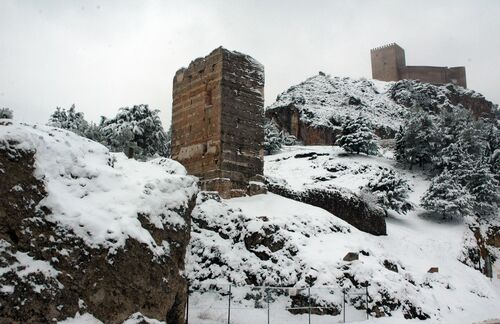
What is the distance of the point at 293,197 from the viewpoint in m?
20.5

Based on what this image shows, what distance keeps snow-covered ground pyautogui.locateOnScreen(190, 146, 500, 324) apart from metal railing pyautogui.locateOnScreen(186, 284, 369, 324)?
Answer: 30 mm

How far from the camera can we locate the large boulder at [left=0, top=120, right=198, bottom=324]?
6148mm

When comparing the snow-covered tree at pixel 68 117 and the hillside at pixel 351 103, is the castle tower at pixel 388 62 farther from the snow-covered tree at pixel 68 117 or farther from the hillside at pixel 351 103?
the snow-covered tree at pixel 68 117

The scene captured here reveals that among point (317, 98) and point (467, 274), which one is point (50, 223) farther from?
point (317, 98)

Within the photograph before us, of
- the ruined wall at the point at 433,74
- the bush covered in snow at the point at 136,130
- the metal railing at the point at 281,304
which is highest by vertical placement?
the ruined wall at the point at 433,74

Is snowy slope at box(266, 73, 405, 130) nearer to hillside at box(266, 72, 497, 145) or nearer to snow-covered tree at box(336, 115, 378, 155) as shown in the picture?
hillside at box(266, 72, 497, 145)

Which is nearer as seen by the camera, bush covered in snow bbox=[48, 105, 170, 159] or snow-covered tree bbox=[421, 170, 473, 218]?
snow-covered tree bbox=[421, 170, 473, 218]

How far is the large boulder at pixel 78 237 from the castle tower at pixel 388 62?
74.7 metres

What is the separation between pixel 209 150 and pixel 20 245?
1168 cm

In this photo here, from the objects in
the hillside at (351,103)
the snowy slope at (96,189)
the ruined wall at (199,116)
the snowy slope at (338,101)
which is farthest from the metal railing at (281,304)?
the snowy slope at (338,101)

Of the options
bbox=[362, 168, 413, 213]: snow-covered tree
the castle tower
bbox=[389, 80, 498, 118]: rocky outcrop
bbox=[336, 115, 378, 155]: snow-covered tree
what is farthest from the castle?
bbox=[362, 168, 413, 213]: snow-covered tree

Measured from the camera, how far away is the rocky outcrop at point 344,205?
20.2 metres

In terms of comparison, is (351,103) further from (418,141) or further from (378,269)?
(378,269)

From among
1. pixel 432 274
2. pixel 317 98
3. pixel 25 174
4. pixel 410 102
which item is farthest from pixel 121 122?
pixel 410 102
